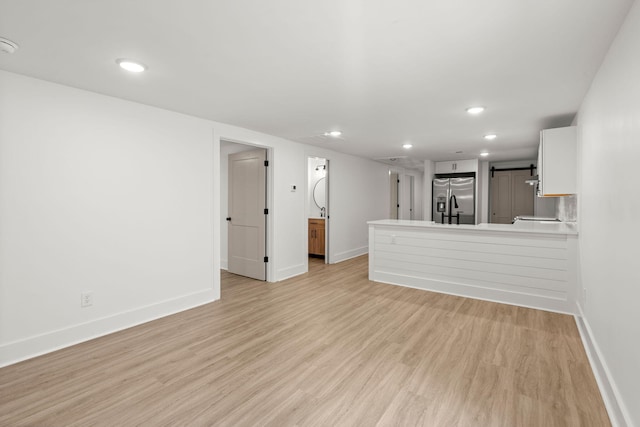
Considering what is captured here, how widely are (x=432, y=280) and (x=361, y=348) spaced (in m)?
2.14

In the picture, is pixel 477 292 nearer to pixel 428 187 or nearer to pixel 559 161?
pixel 559 161

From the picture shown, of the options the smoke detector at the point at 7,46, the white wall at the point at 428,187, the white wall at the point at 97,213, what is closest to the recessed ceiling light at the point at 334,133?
the white wall at the point at 97,213

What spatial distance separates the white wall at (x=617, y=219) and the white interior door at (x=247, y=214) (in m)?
3.91

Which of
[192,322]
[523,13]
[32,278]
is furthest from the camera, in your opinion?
[192,322]

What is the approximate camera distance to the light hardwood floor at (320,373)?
1831 millimetres

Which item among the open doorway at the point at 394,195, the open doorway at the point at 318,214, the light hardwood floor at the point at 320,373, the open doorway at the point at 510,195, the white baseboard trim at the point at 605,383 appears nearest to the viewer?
the white baseboard trim at the point at 605,383

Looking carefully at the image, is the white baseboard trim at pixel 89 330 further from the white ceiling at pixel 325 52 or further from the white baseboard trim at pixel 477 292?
the white baseboard trim at pixel 477 292

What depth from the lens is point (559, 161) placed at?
138 inches

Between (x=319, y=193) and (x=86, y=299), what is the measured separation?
5485 mm

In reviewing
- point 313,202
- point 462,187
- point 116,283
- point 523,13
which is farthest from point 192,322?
point 462,187

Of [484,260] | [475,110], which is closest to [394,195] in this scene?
[484,260]

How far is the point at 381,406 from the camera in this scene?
1.90 meters

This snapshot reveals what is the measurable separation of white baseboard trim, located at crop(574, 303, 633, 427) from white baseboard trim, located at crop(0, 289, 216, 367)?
12.4 feet

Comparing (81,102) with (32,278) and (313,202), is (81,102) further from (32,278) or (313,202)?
(313,202)
